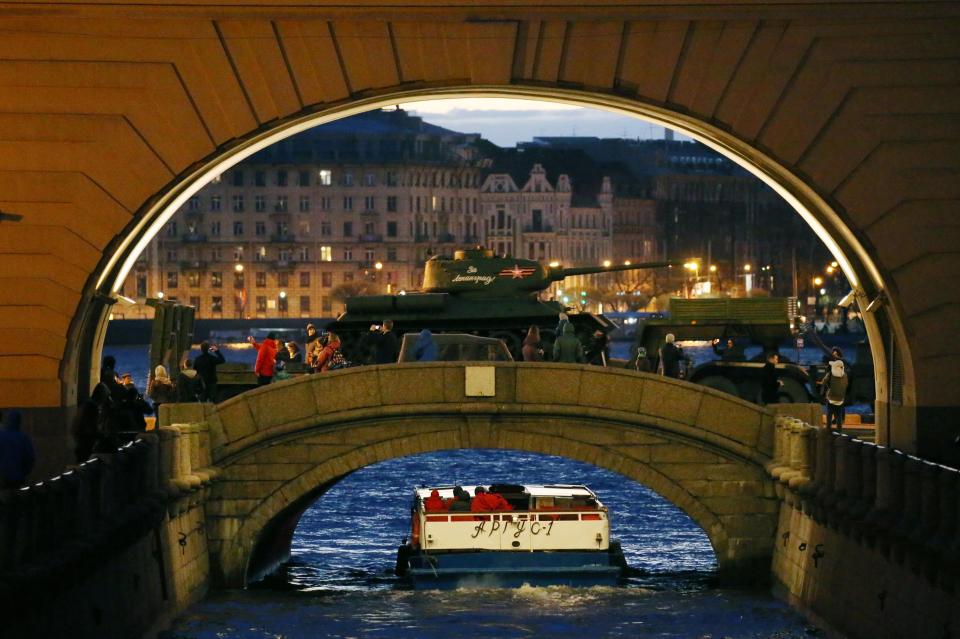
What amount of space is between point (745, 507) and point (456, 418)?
3.42 metres

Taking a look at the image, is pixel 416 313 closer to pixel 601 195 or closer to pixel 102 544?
pixel 102 544

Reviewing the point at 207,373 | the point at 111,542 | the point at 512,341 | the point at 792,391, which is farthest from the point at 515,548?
the point at 512,341

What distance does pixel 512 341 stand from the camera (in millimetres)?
36219

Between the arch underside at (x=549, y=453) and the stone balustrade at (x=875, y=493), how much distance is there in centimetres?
64

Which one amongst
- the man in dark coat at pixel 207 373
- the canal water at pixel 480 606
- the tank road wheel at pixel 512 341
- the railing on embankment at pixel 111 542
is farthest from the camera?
the tank road wheel at pixel 512 341

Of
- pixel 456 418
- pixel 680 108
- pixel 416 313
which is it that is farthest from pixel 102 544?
pixel 416 313

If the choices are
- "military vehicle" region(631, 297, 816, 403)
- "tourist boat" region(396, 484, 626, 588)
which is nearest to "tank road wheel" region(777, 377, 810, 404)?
"military vehicle" region(631, 297, 816, 403)

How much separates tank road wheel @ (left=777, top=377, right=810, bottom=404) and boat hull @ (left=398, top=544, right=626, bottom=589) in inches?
340

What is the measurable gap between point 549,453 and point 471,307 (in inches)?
506

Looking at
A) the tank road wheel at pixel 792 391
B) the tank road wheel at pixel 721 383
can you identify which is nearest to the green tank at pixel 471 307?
the tank road wheel at pixel 721 383

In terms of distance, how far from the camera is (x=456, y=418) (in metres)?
23.9

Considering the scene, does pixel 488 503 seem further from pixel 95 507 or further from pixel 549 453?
pixel 95 507

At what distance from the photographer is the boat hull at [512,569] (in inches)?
952

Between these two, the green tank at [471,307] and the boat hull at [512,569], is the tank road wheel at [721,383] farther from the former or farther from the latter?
the boat hull at [512,569]
